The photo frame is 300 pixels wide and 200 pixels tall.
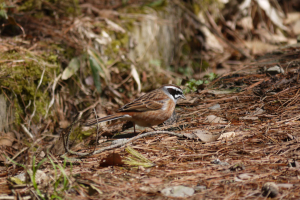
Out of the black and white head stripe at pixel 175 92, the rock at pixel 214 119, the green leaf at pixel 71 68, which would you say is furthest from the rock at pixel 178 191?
the green leaf at pixel 71 68

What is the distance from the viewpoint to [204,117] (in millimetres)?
4941

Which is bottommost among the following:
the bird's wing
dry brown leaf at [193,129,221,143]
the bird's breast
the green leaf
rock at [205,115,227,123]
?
the bird's breast

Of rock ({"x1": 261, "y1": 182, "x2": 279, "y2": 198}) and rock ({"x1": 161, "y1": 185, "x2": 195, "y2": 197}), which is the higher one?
rock ({"x1": 261, "y1": 182, "x2": 279, "y2": 198})

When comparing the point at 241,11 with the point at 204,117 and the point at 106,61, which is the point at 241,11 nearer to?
the point at 106,61

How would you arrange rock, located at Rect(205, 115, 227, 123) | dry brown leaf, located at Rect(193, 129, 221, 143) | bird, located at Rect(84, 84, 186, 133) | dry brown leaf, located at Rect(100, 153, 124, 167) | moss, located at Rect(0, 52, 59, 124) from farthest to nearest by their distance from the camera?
moss, located at Rect(0, 52, 59, 124), bird, located at Rect(84, 84, 186, 133), rock, located at Rect(205, 115, 227, 123), dry brown leaf, located at Rect(193, 129, 221, 143), dry brown leaf, located at Rect(100, 153, 124, 167)

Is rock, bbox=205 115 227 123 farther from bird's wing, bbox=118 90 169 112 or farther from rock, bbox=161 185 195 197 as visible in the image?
rock, bbox=161 185 195 197

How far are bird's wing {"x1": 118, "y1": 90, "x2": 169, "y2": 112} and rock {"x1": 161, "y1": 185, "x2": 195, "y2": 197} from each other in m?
2.38

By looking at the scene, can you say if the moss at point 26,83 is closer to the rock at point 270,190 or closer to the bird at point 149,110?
the bird at point 149,110

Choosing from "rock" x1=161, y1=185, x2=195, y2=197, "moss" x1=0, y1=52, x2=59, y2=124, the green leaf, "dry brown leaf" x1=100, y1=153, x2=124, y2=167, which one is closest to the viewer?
"rock" x1=161, y1=185, x2=195, y2=197

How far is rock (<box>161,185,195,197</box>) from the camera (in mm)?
2848

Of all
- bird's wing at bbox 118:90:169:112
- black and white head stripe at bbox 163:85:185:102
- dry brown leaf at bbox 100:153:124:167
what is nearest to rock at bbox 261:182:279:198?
dry brown leaf at bbox 100:153:124:167

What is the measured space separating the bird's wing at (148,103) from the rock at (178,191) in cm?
238

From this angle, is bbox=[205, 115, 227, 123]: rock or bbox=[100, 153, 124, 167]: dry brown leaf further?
bbox=[205, 115, 227, 123]: rock

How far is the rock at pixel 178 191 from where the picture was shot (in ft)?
9.34
